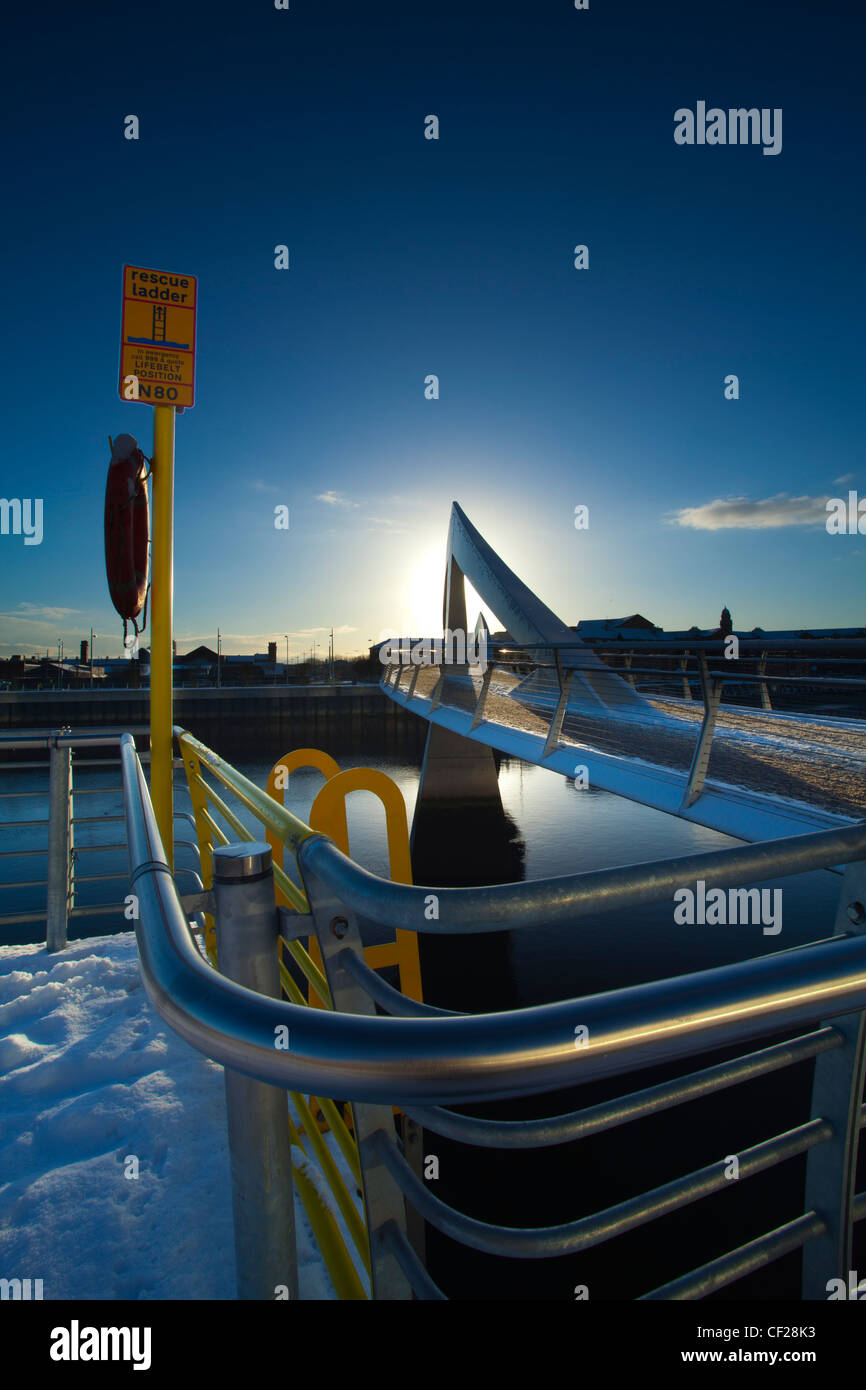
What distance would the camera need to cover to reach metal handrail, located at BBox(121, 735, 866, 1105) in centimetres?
54

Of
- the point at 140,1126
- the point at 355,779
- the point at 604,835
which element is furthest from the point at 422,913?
the point at 604,835

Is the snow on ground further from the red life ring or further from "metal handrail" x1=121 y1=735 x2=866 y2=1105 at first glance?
the red life ring

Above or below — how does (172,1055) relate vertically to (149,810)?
below

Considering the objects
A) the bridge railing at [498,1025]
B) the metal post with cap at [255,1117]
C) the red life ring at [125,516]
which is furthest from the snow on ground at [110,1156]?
the red life ring at [125,516]

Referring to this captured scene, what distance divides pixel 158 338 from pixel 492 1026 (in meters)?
3.61

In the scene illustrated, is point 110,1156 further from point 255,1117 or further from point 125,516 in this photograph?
point 125,516

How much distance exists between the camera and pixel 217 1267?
1559 mm

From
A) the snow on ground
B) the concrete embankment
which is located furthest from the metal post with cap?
the concrete embankment

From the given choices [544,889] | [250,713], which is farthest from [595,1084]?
[250,713]

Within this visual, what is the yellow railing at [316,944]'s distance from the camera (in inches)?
46.8

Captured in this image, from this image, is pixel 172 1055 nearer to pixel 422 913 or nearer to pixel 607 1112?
pixel 607 1112

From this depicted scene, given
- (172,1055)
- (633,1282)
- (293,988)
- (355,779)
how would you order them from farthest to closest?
1. (633,1282)
2. (172,1055)
3. (355,779)
4. (293,988)
